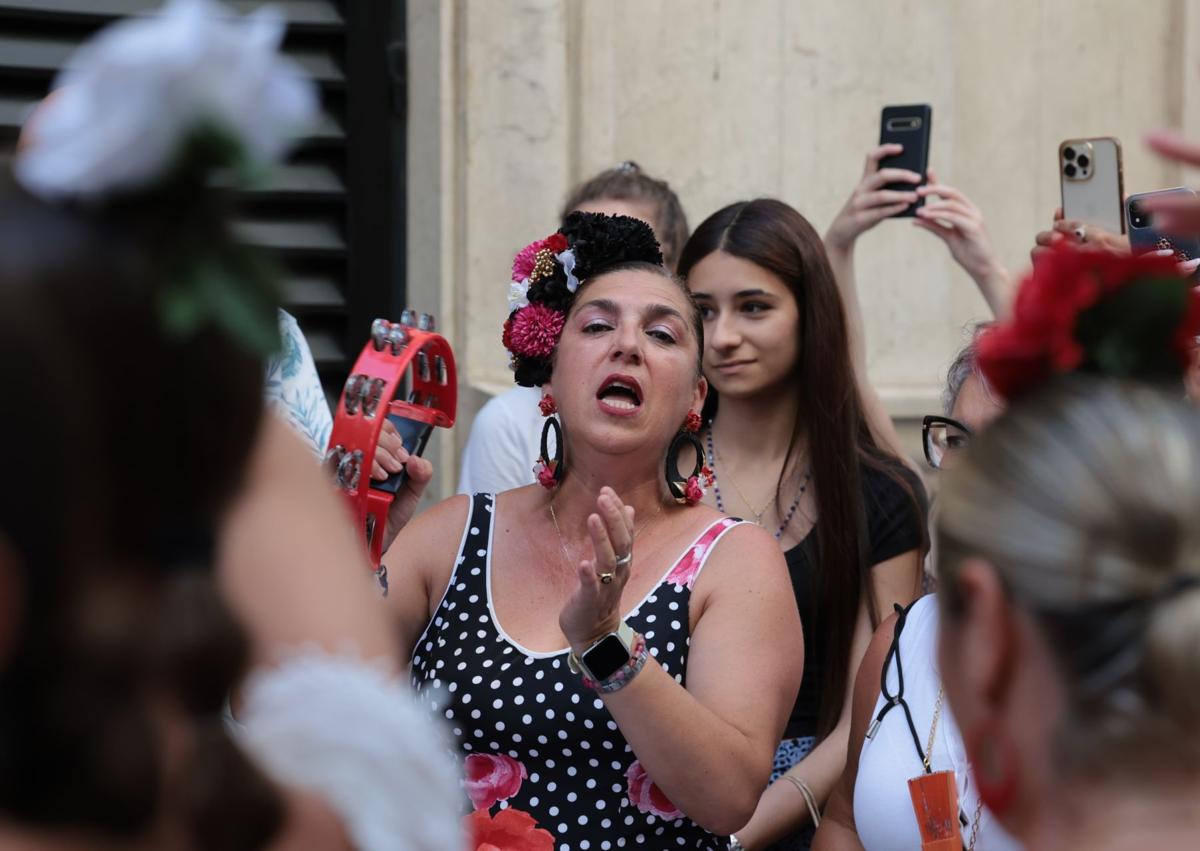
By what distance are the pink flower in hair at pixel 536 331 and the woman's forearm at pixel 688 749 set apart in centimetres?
93

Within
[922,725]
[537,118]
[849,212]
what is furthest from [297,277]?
[922,725]

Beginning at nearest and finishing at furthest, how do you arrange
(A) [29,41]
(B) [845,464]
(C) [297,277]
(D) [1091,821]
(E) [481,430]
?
(D) [1091,821] → (B) [845,464] → (E) [481,430] → (A) [29,41] → (C) [297,277]

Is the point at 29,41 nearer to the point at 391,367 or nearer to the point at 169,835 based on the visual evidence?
the point at 391,367

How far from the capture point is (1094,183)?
3.81 m

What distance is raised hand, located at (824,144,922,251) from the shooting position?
4.26m

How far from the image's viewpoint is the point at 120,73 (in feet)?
3.54

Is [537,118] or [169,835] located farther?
[537,118]

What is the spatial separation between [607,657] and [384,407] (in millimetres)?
629

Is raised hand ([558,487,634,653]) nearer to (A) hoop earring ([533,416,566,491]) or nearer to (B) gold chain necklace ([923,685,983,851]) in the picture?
(B) gold chain necklace ([923,685,983,851])

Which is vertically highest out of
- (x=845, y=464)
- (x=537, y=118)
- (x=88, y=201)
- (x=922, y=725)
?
(x=537, y=118)

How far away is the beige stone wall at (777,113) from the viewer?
16.2ft

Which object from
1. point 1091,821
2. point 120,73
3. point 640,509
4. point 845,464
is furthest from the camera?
point 845,464

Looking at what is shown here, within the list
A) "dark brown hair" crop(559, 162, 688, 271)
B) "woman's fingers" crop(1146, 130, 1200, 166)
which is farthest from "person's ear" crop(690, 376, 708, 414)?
"woman's fingers" crop(1146, 130, 1200, 166)

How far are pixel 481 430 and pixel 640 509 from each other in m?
1.07
